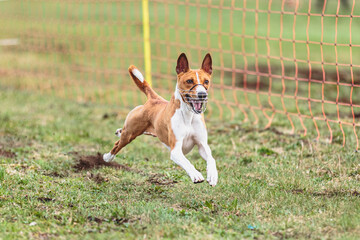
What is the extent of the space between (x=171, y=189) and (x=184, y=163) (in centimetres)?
70

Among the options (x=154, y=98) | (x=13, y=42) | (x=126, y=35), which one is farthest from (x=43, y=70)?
(x=154, y=98)

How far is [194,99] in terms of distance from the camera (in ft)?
16.5

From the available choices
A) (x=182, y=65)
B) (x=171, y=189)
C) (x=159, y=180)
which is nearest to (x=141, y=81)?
(x=182, y=65)

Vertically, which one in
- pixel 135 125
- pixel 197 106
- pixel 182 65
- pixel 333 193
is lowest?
pixel 333 193

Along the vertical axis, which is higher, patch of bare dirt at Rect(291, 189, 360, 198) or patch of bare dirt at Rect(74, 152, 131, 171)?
patch of bare dirt at Rect(291, 189, 360, 198)

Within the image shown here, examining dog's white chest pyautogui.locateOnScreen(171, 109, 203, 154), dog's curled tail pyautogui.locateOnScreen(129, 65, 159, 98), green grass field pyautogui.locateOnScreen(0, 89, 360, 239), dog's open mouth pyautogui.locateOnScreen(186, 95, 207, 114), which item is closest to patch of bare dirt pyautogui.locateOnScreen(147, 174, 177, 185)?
green grass field pyautogui.locateOnScreen(0, 89, 360, 239)

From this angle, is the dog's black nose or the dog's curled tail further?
the dog's curled tail

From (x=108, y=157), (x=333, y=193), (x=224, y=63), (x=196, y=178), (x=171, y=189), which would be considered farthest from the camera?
(x=224, y=63)

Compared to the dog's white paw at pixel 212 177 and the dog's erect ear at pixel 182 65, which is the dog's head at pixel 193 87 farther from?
the dog's white paw at pixel 212 177

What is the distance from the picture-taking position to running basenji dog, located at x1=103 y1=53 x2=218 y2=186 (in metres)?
5.06

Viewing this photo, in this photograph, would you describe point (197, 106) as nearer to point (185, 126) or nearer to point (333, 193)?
point (185, 126)

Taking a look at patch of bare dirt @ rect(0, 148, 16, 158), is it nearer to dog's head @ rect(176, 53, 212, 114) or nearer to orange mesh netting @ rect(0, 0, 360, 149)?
dog's head @ rect(176, 53, 212, 114)

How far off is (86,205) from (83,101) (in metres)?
6.19

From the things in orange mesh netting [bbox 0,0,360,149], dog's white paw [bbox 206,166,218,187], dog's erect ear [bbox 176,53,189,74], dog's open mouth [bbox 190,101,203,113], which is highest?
dog's erect ear [bbox 176,53,189,74]
